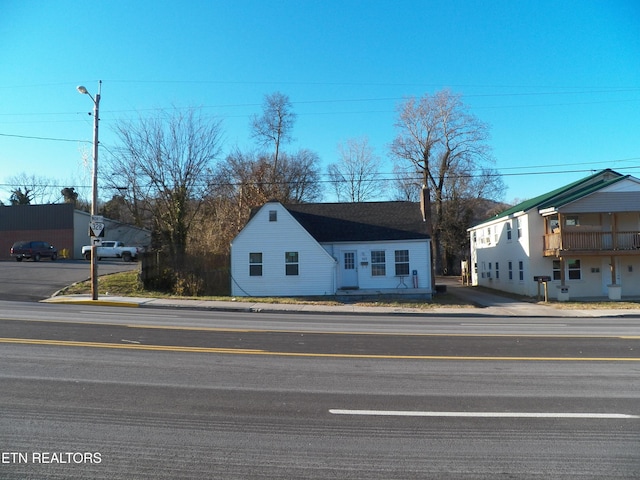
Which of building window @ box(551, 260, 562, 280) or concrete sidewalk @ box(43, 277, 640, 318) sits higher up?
building window @ box(551, 260, 562, 280)

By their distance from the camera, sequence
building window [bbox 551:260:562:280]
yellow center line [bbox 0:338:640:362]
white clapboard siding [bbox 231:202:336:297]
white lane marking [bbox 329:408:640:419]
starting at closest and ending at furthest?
1. white lane marking [bbox 329:408:640:419]
2. yellow center line [bbox 0:338:640:362]
3. white clapboard siding [bbox 231:202:336:297]
4. building window [bbox 551:260:562:280]

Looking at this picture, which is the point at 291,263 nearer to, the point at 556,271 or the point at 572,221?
the point at 556,271

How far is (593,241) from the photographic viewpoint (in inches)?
1032

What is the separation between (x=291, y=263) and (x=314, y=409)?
2026 centimetres

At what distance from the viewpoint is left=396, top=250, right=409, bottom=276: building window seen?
→ 26.5m

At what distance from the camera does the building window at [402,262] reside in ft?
86.9

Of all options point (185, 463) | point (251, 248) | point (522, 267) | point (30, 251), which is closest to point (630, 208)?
point (522, 267)

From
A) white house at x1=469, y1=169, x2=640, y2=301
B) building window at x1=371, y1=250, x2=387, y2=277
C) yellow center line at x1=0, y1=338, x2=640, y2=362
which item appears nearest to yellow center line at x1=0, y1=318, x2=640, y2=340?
yellow center line at x1=0, y1=338, x2=640, y2=362

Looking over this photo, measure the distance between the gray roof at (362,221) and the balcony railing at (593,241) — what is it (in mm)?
7712

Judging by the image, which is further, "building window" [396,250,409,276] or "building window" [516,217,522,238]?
"building window" [516,217,522,238]

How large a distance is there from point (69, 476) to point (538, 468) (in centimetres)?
419

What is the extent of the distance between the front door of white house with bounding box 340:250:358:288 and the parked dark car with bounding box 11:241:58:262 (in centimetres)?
3090

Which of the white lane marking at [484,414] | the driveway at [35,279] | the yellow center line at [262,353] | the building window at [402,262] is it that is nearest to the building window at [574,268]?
the building window at [402,262]

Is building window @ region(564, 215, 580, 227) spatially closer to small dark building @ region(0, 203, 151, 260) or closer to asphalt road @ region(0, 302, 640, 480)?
asphalt road @ region(0, 302, 640, 480)
